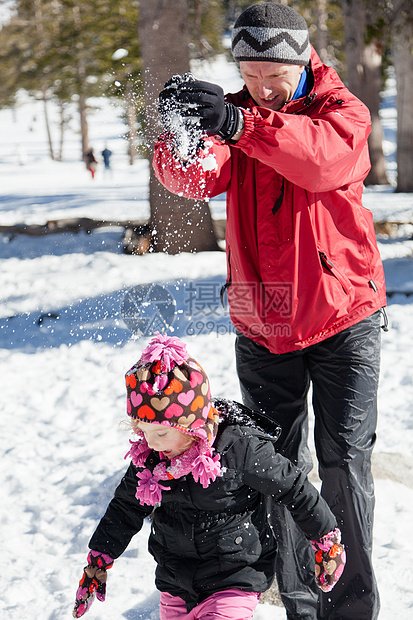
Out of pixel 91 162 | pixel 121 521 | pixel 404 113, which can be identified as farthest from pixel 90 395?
pixel 91 162

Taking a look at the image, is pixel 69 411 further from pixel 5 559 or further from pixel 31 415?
pixel 5 559

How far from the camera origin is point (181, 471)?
2148mm

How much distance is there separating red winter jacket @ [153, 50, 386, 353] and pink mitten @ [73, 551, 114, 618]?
38.3 inches

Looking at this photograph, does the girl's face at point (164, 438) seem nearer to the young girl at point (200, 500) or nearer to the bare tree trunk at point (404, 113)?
the young girl at point (200, 500)

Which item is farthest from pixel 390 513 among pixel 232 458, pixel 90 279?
pixel 90 279

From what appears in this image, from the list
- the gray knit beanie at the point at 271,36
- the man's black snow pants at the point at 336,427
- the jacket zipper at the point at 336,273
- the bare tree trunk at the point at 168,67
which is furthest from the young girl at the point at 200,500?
the bare tree trunk at the point at 168,67

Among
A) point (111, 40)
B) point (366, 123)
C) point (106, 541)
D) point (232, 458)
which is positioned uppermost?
point (366, 123)

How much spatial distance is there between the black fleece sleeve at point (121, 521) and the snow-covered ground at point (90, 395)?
736 mm

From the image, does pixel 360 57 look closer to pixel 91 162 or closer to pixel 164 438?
pixel 91 162

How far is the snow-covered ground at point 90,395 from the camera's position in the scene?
308 centimetres

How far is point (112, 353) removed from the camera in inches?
242

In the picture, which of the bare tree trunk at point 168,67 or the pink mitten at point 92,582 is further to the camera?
the bare tree trunk at point 168,67

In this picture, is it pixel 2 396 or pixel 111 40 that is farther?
pixel 111 40

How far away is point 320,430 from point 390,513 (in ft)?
4.11
